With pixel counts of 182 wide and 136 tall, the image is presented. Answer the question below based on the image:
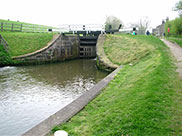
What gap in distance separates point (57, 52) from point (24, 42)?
11.1 feet

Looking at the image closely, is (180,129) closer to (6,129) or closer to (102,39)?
(6,129)

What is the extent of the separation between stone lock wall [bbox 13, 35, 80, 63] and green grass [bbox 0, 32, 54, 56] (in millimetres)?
1109

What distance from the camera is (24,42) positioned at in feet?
55.8

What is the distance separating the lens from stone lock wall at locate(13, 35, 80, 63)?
15023 mm

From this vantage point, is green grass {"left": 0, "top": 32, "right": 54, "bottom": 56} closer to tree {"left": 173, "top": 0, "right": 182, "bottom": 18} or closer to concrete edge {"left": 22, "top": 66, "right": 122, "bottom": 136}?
concrete edge {"left": 22, "top": 66, "right": 122, "bottom": 136}

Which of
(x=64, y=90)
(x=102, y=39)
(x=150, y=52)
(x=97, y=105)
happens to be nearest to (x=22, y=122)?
(x=97, y=105)

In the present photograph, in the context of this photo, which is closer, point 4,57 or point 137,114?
point 137,114

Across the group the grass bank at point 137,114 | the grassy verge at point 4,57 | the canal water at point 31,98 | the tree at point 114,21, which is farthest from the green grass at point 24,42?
the tree at point 114,21

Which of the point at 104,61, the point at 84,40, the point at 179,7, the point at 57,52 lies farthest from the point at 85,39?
the point at 179,7

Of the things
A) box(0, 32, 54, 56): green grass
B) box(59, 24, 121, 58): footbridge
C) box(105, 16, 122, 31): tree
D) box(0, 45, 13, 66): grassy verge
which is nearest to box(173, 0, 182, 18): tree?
box(59, 24, 121, 58): footbridge

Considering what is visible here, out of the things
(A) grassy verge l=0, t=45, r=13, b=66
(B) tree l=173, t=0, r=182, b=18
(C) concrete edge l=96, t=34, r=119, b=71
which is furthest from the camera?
(B) tree l=173, t=0, r=182, b=18

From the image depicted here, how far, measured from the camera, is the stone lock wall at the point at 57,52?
591 inches

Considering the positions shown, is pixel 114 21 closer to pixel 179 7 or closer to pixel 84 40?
pixel 179 7

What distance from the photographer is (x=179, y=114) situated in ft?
11.5
